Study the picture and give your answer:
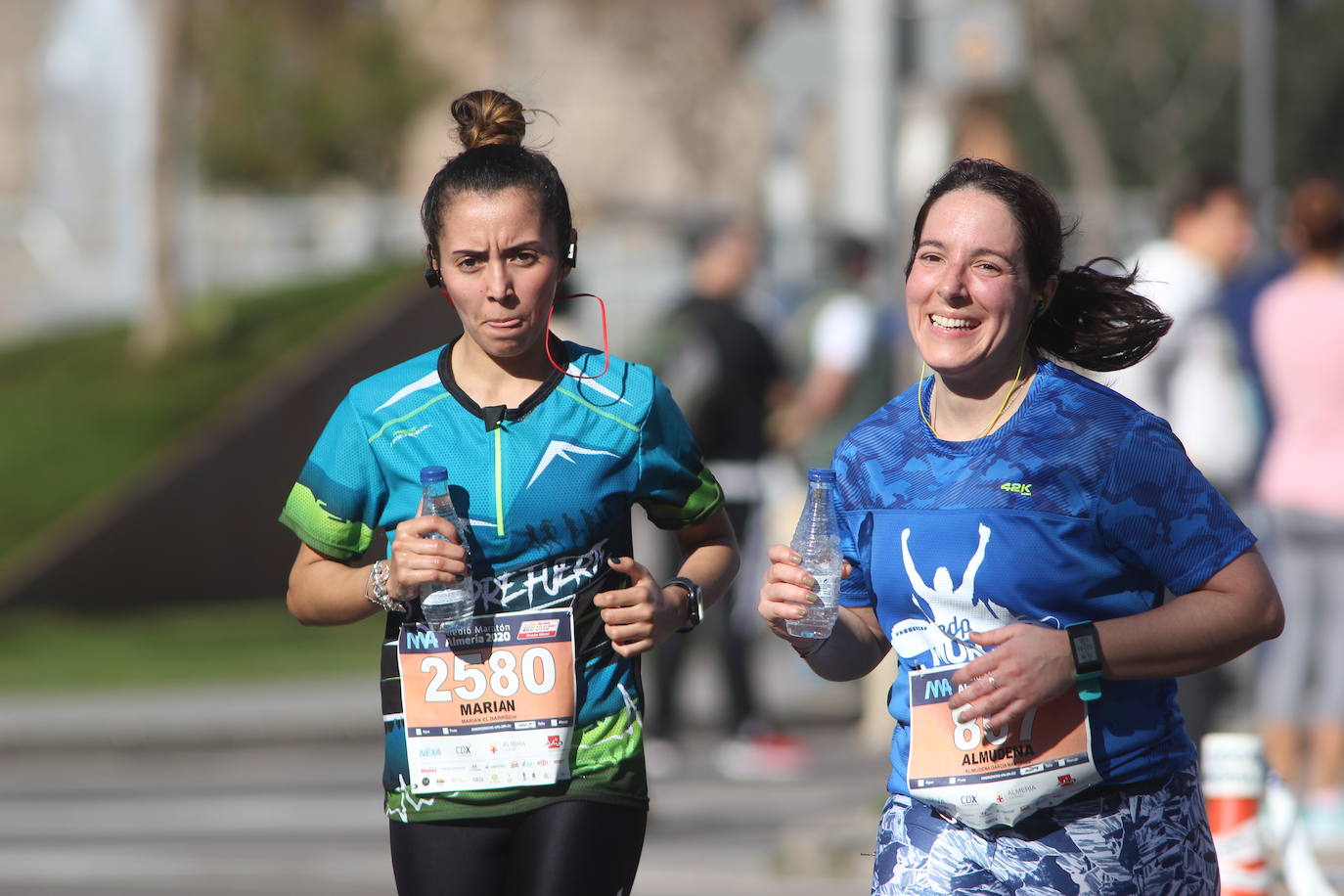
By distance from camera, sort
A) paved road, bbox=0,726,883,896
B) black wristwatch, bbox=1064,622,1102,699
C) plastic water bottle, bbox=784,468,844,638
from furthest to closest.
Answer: paved road, bbox=0,726,883,896 < plastic water bottle, bbox=784,468,844,638 < black wristwatch, bbox=1064,622,1102,699

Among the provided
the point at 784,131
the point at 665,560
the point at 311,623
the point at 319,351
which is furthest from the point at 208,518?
the point at 311,623

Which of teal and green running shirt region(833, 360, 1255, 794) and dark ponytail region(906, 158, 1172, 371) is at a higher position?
dark ponytail region(906, 158, 1172, 371)

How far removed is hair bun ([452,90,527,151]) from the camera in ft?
12.1

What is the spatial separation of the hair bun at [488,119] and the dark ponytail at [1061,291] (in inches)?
29.2

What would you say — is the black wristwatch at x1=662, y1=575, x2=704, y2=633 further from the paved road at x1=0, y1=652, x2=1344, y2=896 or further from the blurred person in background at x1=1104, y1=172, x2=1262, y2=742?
the blurred person in background at x1=1104, y1=172, x2=1262, y2=742

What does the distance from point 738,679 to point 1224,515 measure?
6.68 meters

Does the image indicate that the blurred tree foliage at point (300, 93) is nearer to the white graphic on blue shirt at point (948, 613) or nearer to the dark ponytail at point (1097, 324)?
the dark ponytail at point (1097, 324)

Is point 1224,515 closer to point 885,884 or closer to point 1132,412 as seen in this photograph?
point 1132,412

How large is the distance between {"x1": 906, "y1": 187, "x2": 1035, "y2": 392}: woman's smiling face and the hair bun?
31.3 inches

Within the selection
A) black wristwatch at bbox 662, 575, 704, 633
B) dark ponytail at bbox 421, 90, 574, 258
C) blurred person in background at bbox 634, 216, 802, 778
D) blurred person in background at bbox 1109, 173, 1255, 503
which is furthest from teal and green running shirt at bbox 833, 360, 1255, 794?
blurred person in background at bbox 634, 216, 802, 778

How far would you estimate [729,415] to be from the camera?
956 cm

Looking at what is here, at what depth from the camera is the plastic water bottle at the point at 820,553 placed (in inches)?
130

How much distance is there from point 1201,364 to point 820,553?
12.3 ft

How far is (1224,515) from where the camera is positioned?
3256mm
